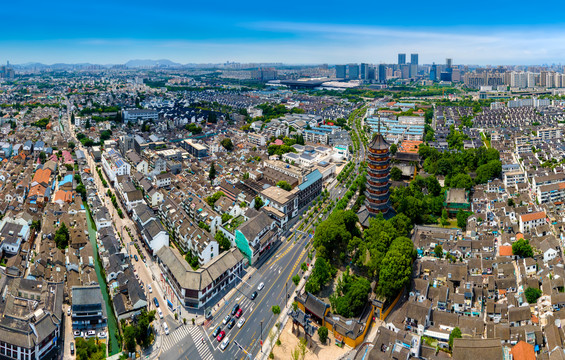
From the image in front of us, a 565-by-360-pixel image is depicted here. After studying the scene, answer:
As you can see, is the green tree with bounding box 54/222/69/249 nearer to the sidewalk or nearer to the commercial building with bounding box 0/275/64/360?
the commercial building with bounding box 0/275/64/360

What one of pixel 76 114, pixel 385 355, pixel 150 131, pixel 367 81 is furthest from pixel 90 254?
pixel 367 81

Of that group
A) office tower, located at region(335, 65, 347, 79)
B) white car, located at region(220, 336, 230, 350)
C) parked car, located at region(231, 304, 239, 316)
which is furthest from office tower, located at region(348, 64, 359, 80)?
white car, located at region(220, 336, 230, 350)

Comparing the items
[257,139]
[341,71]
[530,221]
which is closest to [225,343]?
[530,221]

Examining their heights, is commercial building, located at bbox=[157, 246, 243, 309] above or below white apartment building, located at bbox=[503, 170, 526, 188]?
below

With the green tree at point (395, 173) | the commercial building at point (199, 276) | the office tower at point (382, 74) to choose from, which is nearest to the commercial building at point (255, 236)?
the commercial building at point (199, 276)

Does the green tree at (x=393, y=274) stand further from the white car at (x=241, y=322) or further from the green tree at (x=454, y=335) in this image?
the white car at (x=241, y=322)

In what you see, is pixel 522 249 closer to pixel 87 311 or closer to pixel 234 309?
pixel 234 309
